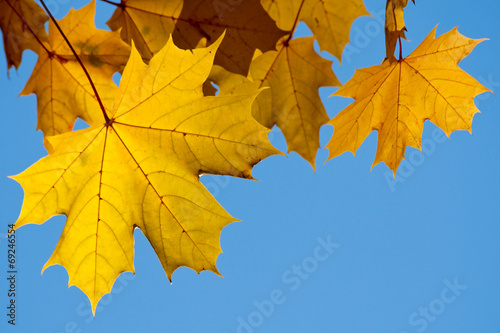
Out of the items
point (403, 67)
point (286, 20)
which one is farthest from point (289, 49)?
point (403, 67)

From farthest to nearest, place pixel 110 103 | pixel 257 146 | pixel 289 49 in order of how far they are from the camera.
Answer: pixel 289 49, pixel 110 103, pixel 257 146

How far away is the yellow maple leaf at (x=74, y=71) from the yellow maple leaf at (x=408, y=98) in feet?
2.20

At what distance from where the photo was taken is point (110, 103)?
1354mm

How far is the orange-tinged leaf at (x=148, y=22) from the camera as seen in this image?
4.48 ft

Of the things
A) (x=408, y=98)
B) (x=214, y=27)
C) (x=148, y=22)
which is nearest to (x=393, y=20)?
(x=408, y=98)

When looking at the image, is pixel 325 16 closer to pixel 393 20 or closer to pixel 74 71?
pixel 393 20

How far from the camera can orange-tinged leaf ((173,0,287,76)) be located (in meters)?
1.26

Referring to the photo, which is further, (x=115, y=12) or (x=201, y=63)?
(x=115, y=12)

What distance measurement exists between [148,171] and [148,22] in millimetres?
504

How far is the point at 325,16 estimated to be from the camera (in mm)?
1542

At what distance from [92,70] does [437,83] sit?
104cm

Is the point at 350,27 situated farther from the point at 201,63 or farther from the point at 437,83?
the point at 201,63

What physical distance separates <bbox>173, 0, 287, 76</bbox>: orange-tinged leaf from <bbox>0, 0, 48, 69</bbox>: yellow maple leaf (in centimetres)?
48

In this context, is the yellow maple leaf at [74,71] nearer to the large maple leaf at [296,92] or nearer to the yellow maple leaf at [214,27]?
the yellow maple leaf at [214,27]
